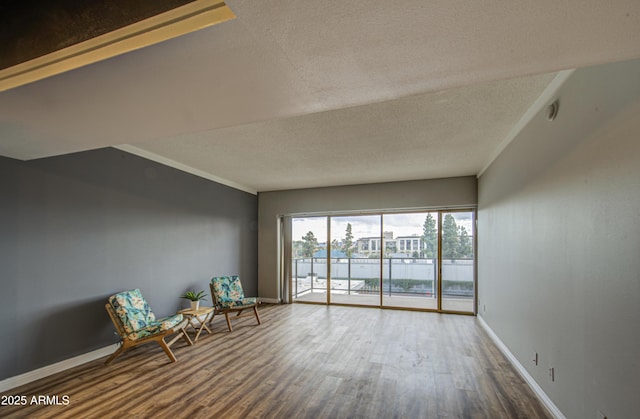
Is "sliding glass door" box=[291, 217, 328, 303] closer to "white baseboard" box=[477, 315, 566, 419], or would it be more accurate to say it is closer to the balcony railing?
the balcony railing

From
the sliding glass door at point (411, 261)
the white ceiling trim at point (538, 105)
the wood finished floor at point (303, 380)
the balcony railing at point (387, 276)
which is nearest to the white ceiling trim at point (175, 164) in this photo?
the balcony railing at point (387, 276)

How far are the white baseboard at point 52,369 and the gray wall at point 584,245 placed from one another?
4633mm

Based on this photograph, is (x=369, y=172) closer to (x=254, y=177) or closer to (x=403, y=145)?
(x=403, y=145)

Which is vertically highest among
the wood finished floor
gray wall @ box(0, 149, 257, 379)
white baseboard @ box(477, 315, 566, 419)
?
gray wall @ box(0, 149, 257, 379)

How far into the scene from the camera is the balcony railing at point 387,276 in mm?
5656

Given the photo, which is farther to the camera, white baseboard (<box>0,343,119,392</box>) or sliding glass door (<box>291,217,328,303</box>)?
sliding glass door (<box>291,217,328,303</box>)

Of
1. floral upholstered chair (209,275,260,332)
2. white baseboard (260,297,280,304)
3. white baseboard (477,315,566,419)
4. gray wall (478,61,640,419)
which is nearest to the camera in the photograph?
gray wall (478,61,640,419)

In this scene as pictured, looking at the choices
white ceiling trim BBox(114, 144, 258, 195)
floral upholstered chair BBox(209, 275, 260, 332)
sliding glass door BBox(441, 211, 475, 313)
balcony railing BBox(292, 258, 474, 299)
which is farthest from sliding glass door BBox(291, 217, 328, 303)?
sliding glass door BBox(441, 211, 475, 313)

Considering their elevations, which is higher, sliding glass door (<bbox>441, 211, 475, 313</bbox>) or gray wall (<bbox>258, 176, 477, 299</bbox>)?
gray wall (<bbox>258, 176, 477, 299</bbox>)

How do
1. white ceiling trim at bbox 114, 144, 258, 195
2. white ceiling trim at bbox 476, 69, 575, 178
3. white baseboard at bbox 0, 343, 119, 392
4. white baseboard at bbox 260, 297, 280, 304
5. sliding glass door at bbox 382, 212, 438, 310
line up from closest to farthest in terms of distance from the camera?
1. white ceiling trim at bbox 476, 69, 575, 178
2. white baseboard at bbox 0, 343, 119, 392
3. white ceiling trim at bbox 114, 144, 258, 195
4. sliding glass door at bbox 382, 212, 438, 310
5. white baseboard at bbox 260, 297, 280, 304

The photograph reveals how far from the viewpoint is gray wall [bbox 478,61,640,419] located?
1459 mm

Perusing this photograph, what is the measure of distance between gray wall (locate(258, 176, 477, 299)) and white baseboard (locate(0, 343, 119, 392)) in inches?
139

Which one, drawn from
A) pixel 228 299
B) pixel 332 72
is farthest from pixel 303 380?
pixel 332 72

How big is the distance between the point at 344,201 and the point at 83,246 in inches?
177
